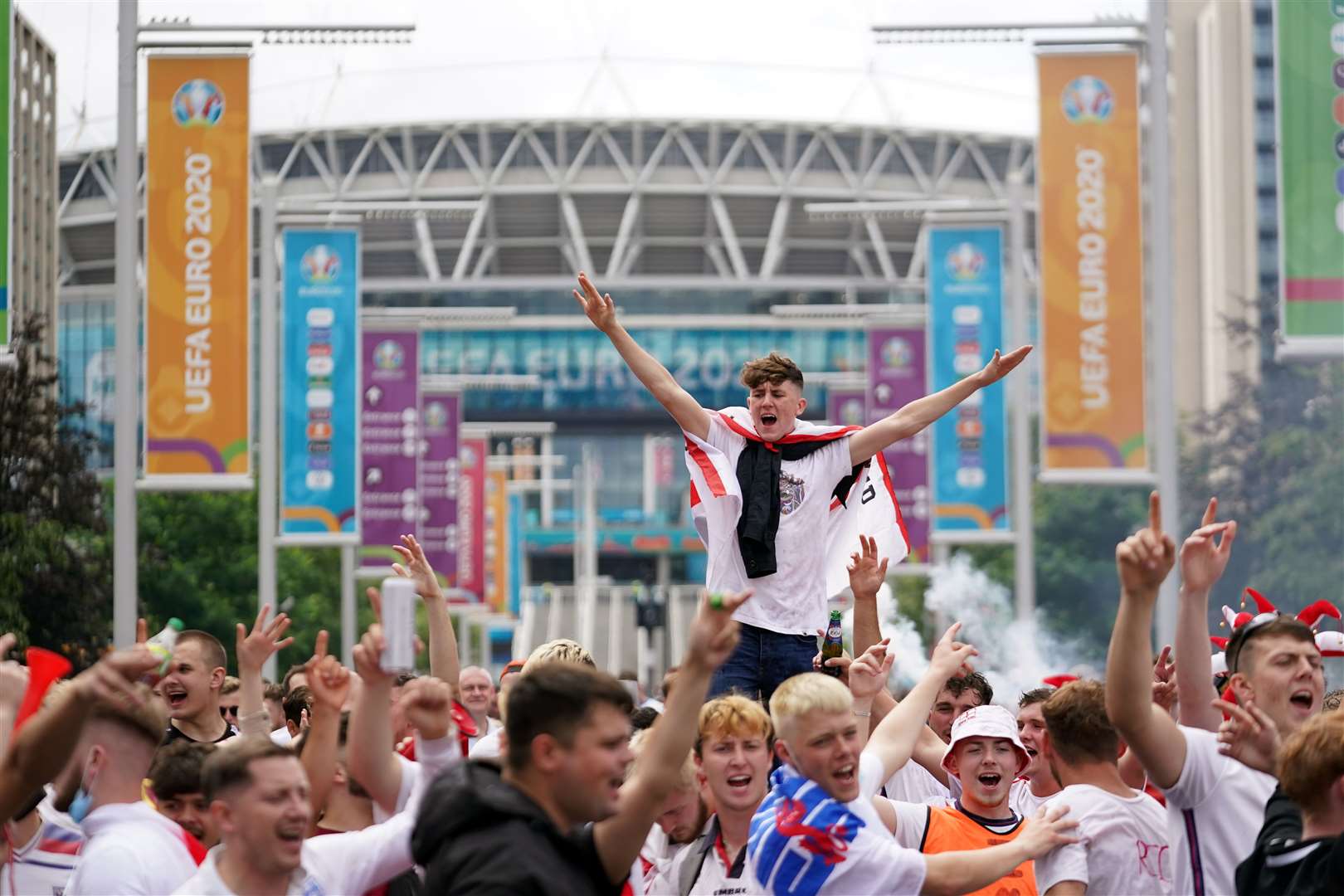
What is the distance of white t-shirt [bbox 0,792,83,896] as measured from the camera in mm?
6898

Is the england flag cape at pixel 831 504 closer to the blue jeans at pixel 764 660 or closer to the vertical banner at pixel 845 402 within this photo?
the blue jeans at pixel 764 660

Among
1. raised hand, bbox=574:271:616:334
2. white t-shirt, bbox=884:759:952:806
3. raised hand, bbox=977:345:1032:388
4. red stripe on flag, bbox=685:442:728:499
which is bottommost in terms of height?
white t-shirt, bbox=884:759:952:806

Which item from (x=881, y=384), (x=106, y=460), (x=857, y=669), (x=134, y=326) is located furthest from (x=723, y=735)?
(x=106, y=460)

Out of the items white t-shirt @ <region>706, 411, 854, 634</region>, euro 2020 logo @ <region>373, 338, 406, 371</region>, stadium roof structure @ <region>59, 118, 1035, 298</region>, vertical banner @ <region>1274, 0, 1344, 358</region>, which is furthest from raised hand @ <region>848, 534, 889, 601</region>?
stadium roof structure @ <region>59, 118, 1035, 298</region>

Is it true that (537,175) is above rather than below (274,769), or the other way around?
above

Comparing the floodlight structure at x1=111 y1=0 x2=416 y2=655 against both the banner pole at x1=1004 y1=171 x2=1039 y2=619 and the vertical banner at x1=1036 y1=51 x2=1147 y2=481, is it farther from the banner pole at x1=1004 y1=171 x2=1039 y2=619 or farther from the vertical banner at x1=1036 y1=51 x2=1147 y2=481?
the banner pole at x1=1004 y1=171 x2=1039 y2=619

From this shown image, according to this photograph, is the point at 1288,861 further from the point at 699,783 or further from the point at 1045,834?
the point at 699,783

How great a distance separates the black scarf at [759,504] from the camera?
8.59 m

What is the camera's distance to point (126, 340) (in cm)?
1770

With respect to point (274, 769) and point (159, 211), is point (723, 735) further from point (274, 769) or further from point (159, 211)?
point (159, 211)

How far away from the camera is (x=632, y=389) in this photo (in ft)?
399

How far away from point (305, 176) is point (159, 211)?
114 metres

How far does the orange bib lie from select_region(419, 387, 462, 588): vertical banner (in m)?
26.2

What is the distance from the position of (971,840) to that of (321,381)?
62.2 feet
